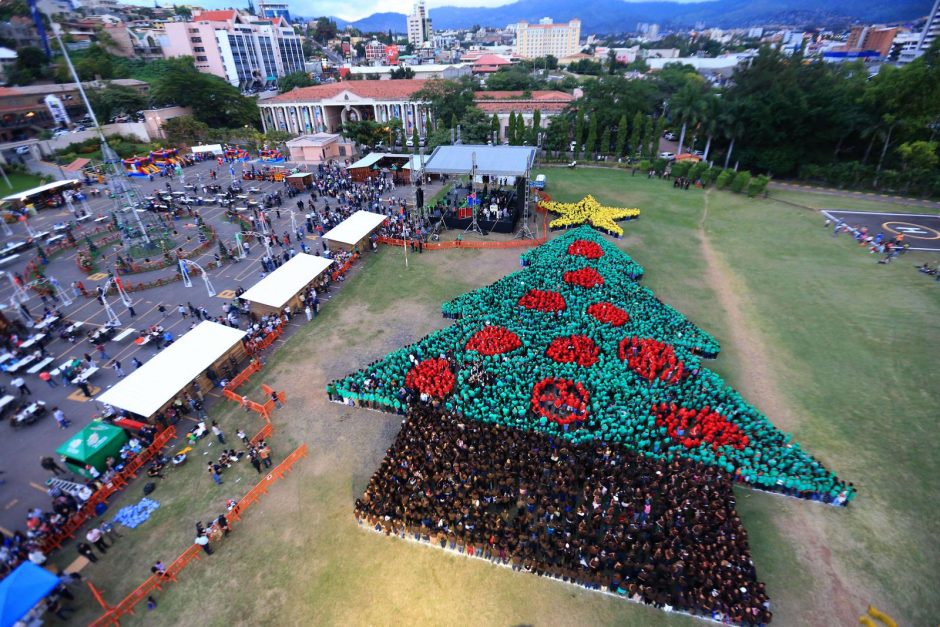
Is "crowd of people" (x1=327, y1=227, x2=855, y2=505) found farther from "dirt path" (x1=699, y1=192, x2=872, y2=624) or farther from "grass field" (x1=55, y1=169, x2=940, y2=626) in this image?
"grass field" (x1=55, y1=169, x2=940, y2=626)

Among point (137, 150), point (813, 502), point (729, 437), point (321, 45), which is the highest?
point (321, 45)

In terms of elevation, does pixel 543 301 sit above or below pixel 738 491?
above

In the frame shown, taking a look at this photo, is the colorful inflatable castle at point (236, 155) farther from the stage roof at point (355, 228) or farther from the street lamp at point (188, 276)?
the stage roof at point (355, 228)

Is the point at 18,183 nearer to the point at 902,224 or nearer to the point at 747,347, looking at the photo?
the point at 747,347

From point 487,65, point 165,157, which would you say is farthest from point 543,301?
point 487,65

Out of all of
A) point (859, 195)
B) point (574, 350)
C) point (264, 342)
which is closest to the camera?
point (574, 350)

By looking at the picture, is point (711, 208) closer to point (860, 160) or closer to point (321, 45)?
point (860, 160)

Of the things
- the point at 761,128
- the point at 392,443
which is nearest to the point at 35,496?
the point at 392,443
